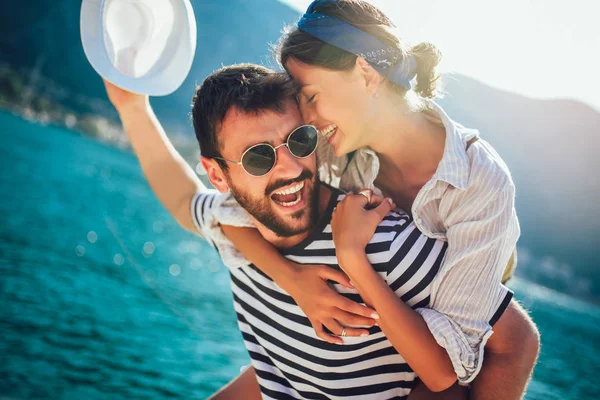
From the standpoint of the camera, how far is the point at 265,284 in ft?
6.39

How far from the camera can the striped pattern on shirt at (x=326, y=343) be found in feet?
5.32

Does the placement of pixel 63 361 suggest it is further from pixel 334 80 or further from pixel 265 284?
pixel 334 80

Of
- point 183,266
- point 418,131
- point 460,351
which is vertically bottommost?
point 183,266

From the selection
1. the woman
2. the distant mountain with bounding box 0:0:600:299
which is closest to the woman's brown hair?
the woman

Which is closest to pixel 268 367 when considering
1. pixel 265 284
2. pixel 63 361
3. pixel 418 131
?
pixel 265 284

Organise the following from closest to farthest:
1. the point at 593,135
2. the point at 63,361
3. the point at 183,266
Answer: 1. the point at 63,361
2. the point at 183,266
3. the point at 593,135

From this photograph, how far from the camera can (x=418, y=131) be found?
79.0 inches

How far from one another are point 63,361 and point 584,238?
7902 centimetres

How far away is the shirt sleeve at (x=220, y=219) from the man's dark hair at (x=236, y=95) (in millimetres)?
231

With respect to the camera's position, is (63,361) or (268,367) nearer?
(268,367)

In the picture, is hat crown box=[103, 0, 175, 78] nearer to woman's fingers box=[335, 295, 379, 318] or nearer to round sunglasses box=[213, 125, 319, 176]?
round sunglasses box=[213, 125, 319, 176]

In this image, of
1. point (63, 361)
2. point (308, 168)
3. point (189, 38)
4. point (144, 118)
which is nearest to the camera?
point (308, 168)

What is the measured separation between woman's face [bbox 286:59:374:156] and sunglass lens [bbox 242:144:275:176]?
0.26m

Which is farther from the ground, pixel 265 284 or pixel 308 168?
pixel 308 168
